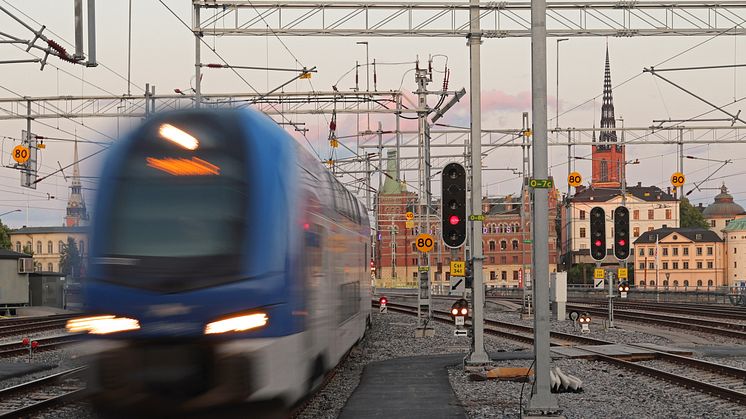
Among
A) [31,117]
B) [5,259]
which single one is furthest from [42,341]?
[5,259]

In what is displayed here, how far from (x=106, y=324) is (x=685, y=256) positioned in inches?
4829

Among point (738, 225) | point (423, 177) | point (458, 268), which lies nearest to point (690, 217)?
point (738, 225)

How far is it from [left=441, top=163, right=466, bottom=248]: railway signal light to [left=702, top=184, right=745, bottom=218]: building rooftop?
154 metres

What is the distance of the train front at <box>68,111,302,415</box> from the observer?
10.1 m

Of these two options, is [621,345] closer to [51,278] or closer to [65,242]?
[65,242]

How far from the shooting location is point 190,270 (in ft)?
34.0

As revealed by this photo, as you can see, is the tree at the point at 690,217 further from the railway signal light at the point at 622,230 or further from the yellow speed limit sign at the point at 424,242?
Result: the yellow speed limit sign at the point at 424,242

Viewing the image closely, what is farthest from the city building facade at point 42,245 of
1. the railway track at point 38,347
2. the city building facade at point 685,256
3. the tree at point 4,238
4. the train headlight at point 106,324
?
the train headlight at point 106,324

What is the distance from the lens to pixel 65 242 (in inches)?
484

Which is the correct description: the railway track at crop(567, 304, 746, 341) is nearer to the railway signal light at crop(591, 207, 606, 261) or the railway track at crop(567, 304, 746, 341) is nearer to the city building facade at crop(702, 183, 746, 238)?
the railway signal light at crop(591, 207, 606, 261)

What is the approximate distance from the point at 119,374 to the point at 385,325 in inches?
1000

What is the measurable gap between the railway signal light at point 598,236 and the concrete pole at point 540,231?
17.9m

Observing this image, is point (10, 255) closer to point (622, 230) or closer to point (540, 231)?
point (622, 230)

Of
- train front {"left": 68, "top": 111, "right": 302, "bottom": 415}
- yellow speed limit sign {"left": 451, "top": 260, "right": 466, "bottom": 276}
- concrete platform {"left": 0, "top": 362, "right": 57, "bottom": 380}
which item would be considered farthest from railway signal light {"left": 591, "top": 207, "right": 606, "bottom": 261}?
train front {"left": 68, "top": 111, "right": 302, "bottom": 415}
